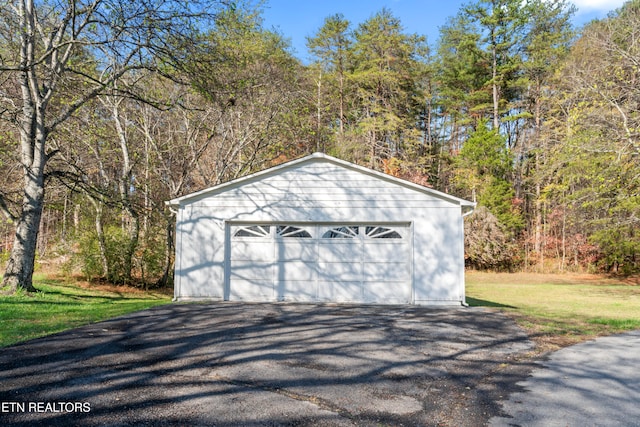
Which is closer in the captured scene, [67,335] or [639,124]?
[67,335]

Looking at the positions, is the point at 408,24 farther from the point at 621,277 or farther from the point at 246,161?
the point at 621,277

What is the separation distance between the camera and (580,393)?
13.2 ft

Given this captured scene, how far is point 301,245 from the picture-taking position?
33.8 ft

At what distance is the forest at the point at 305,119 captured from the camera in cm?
967

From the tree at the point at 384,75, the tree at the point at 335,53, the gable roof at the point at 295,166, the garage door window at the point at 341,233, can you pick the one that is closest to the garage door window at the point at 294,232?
the garage door window at the point at 341,233

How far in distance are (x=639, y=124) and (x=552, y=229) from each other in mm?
13879

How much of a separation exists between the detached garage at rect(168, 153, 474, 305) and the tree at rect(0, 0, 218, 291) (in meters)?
3.25

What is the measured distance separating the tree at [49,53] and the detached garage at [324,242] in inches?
128

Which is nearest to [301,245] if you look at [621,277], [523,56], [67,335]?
[67,335]

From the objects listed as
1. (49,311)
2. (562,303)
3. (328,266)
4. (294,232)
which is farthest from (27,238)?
(562,303)

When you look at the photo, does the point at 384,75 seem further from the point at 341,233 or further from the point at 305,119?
the point at 341,233

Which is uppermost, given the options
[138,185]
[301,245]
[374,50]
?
[374,50]

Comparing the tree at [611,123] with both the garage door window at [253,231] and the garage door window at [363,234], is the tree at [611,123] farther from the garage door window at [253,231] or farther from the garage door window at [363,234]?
the garage door window at [253,231]

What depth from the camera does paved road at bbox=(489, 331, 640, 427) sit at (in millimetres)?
Result: 3367
